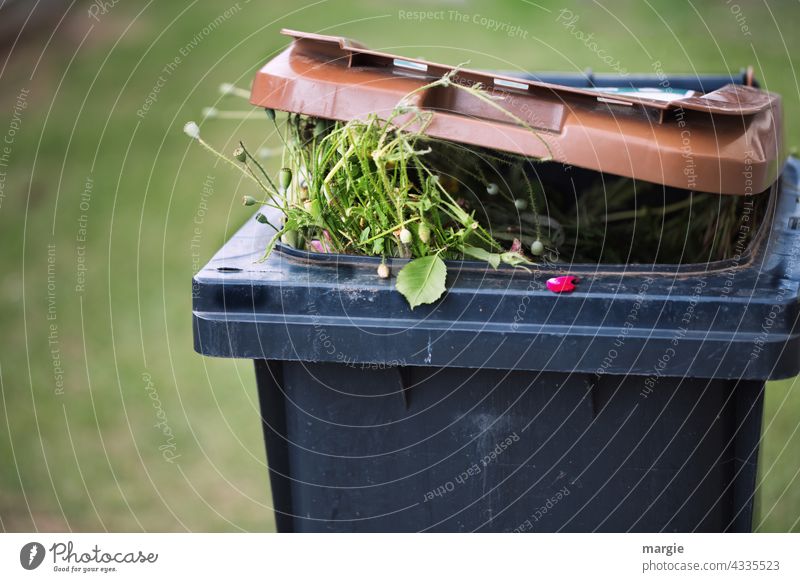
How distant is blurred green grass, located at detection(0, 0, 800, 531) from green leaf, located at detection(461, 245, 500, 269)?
1509mm

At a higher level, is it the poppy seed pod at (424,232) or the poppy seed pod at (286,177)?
the poppy seed pod at (286,177)

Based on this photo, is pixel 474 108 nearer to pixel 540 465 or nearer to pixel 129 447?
pixel 540 465

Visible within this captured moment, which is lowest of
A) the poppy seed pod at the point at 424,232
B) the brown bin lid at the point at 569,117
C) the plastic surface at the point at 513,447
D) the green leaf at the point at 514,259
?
the plastic surface at the point at 513,447

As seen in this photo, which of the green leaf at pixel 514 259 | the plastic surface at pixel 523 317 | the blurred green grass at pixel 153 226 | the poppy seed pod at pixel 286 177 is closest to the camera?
the plastic surface at pixel 523 317

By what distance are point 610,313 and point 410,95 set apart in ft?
1.59

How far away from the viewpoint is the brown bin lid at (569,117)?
1501mm

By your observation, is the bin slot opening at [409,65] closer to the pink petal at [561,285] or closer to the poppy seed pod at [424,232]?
the poppy seed pod at [424,232]

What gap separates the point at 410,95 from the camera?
1.55 metres

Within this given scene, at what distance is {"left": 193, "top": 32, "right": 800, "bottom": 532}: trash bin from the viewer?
4.71 feet

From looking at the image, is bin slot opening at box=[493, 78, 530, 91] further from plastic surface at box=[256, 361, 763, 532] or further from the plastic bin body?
plastic surface at box=[256, 361, 763, 532]

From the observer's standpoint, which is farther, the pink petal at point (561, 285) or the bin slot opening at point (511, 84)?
the bin slot opening at point (511, 84)

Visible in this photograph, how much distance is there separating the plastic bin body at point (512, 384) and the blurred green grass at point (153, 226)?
1.21 m

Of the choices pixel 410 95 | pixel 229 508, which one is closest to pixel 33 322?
pixel 229 508

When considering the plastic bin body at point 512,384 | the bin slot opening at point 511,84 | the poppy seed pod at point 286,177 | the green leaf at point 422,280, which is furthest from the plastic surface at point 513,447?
the bin slot opening at point 511,84
